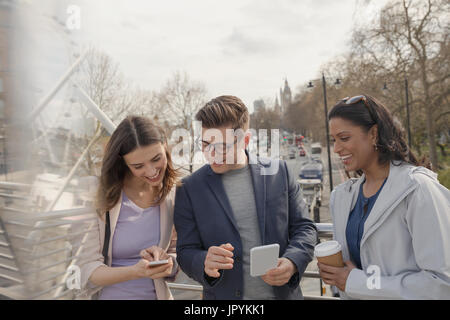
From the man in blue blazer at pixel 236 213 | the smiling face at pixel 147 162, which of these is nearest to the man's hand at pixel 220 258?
the man in blue blazer at pixel 236 213

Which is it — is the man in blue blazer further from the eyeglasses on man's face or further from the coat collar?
the coat collar

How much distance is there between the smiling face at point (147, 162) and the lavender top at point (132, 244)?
165mm

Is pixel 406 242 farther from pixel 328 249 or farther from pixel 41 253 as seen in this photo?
pixel 41 253

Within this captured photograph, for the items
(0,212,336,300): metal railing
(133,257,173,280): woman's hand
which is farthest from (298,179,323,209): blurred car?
(133,257,173,280): woman's hand

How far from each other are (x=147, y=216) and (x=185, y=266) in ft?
1.08

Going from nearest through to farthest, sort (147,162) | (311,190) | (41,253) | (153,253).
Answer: (153,253)
(147,162)
(41,253)
(311,190)

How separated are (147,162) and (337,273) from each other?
1.01 metres

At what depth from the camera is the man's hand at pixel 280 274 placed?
1.30m

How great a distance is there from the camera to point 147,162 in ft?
5.11

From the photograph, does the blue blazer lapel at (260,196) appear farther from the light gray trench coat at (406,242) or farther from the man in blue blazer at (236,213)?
the light gray trench coat at (406,242)

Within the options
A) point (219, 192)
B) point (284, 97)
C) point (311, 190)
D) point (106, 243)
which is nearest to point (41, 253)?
point (106, 243)

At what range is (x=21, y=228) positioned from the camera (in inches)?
67.3

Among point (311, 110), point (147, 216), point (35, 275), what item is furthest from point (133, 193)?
point (311, 110)
